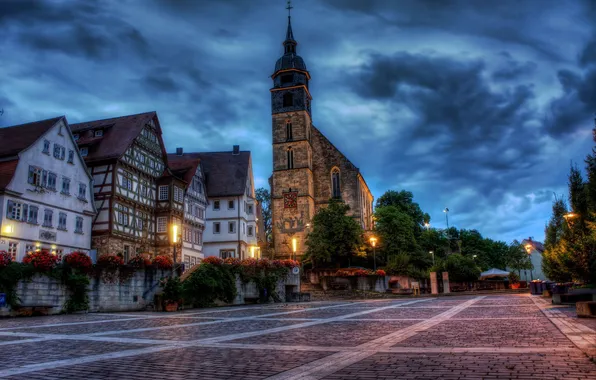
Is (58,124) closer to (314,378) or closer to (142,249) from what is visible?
(142,249)

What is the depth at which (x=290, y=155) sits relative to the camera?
70688mm

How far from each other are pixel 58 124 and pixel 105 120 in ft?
32.2

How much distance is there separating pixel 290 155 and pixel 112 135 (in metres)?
32.2

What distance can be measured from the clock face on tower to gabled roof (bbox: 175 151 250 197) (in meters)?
11.4

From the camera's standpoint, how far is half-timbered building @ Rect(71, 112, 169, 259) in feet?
126

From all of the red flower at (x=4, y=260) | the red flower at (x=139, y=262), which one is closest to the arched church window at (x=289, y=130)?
the red flower at (x=139, y=262)

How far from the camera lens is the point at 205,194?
53938mm

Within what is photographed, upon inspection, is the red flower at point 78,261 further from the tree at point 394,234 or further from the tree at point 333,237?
the tree at point 394,234

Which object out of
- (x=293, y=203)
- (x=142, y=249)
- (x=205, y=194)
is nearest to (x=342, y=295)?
(x=142, y=249)

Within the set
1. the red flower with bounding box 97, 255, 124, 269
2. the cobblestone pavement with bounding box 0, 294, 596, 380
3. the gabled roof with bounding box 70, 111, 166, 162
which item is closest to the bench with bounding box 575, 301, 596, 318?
the cobblestone pavement with bounding box 0, 294, 596, 380

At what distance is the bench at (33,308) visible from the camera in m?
20.7

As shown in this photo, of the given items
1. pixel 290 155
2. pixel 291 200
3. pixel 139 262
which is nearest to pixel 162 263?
A: pixel 139 262

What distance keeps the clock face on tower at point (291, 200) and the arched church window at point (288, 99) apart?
12.2 meters

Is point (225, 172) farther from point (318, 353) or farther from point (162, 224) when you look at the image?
point (318, 353)
